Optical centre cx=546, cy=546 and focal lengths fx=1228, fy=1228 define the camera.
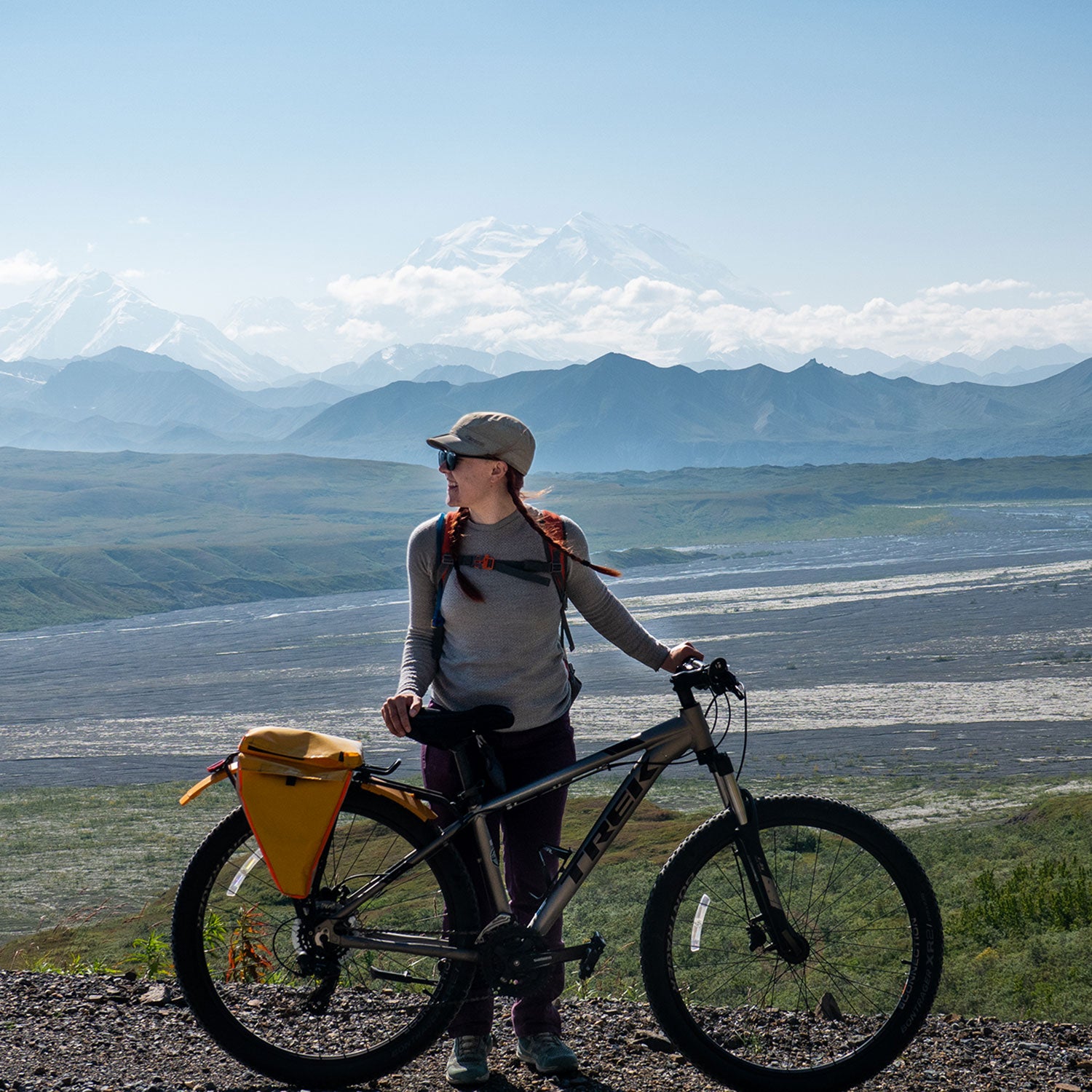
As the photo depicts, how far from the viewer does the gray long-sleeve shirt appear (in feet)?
14.5

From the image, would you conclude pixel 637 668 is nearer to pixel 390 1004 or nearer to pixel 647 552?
pixel 390 1004

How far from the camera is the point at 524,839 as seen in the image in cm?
446

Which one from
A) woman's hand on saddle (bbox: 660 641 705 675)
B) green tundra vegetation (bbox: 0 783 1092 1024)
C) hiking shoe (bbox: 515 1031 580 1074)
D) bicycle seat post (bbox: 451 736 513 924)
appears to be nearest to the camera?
bicycle seat post (bbox: 451 736 513 924)

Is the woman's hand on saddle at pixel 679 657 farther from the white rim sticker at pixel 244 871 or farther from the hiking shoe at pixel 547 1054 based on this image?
the white rim sticker at pixel 244 871

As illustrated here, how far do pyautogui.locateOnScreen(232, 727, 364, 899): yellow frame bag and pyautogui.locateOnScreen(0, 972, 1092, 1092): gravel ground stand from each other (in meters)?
0.85

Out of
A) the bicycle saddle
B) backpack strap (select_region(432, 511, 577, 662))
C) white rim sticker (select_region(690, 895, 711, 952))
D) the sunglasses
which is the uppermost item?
the sunglasses

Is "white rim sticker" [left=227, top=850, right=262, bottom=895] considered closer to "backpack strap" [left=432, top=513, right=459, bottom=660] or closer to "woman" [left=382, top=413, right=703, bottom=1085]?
"woman" [left=382, top=413, right=703, bottom=1085]

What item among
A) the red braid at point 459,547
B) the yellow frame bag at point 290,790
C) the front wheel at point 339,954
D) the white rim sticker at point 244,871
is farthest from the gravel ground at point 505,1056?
the red braid at point 459,547

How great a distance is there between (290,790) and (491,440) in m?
1.40

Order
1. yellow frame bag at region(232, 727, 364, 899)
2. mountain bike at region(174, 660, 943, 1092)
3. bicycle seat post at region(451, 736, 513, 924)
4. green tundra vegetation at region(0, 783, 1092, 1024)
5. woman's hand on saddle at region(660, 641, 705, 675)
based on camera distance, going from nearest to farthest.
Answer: yellow frame bag at region(232, 727, 364, 899) → mountain bike at region(174, 660, 943, 1092) → bicycle seat post at region(451, 736, 513, 924) → woman's hand on saddle at region(660, 641, 705, 675) → green tundra vegetation at region(0, 783, 1092, 1024)

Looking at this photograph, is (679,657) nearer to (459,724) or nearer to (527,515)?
(527,515)

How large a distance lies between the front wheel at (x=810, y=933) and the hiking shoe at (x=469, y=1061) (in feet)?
2.22

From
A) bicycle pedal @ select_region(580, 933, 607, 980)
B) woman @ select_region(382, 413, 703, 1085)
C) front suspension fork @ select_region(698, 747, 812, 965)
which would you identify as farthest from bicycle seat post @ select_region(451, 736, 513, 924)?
front suspension fork @ select_region(698, 747, 812, 965)

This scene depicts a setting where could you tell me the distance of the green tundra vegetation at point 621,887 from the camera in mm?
16219
